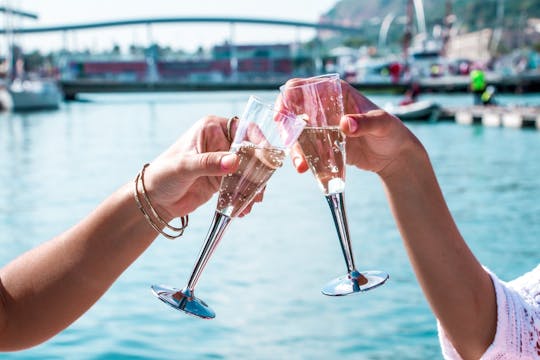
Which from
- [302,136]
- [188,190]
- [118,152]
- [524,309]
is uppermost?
[302,136]

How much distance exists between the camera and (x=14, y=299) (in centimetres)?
145

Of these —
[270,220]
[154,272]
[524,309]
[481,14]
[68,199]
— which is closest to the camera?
[524,309]

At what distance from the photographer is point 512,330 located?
64.2 inches

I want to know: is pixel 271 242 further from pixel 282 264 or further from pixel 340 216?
pixel 340 216

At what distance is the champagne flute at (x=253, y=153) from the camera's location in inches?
51.4

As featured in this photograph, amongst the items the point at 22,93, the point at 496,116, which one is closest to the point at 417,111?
the point at 496,116

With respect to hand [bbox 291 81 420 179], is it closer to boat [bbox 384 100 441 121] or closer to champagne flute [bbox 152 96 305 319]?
champagne flute [bbox 152 96 305 319]

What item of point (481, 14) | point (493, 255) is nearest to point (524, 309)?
point (493, 255)

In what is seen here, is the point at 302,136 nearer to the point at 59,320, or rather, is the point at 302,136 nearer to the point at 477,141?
the point at 59,320

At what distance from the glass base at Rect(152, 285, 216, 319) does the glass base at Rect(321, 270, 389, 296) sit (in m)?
0.20

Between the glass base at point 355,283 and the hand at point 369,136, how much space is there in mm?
205

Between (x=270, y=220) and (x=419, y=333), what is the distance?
16.2 feet

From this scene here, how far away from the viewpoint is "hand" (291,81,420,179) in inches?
54.2

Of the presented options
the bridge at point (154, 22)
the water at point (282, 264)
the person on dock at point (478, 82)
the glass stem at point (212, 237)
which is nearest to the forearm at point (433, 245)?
the glass stem at point (212, 237)
